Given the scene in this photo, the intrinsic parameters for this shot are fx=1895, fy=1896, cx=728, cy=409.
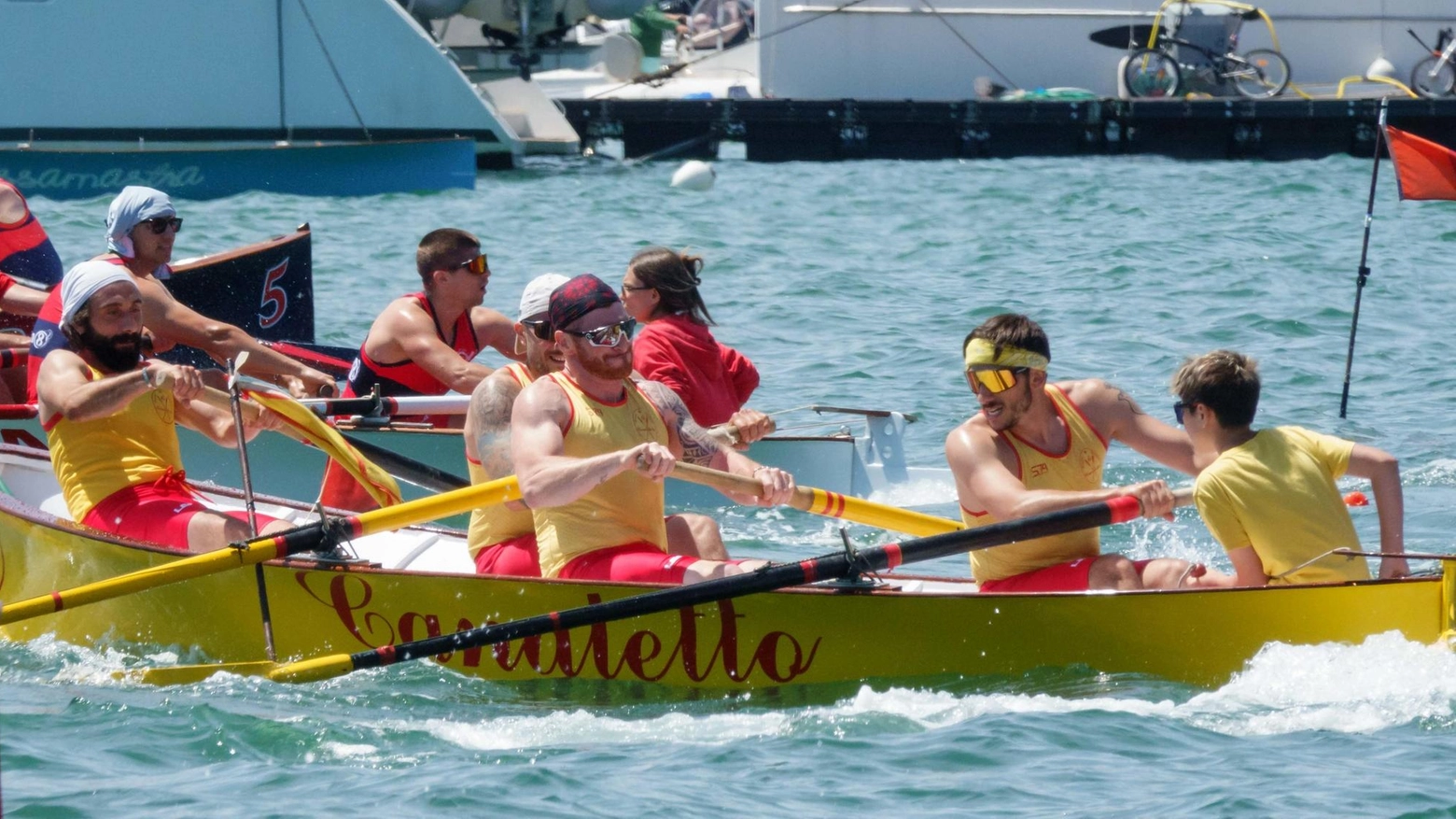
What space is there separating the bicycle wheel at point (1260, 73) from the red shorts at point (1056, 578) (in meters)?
23.8

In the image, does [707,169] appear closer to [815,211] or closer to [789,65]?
[815,211]

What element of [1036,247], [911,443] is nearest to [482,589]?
[911,443]

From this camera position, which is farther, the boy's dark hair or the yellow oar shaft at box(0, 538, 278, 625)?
the yellow oar shaft at box(0, 538, 278, 625)

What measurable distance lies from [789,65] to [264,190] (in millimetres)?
10575

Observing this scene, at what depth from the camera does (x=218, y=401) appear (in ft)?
22.7

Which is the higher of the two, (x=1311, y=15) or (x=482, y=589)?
(x=1311, y=15)

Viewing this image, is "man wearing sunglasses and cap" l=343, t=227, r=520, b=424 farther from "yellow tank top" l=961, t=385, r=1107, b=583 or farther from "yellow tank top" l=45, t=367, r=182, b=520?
"yellow tank top" l=961, t=385, r=1107, b=583

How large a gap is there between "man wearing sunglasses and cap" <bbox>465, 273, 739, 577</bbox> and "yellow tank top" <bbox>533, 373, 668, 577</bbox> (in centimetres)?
21

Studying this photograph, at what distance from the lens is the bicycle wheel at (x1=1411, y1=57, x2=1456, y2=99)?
94.7ft

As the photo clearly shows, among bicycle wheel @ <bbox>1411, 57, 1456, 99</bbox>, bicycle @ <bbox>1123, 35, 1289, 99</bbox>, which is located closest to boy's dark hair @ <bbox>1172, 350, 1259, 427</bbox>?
bicycle @ <bbox>1123, 35, 1289, 99</bbox>

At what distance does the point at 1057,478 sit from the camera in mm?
5980

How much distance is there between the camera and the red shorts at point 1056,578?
19.6ft

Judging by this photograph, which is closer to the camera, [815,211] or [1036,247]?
[1036,247]

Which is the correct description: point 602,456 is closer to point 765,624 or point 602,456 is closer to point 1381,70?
point 765,624
